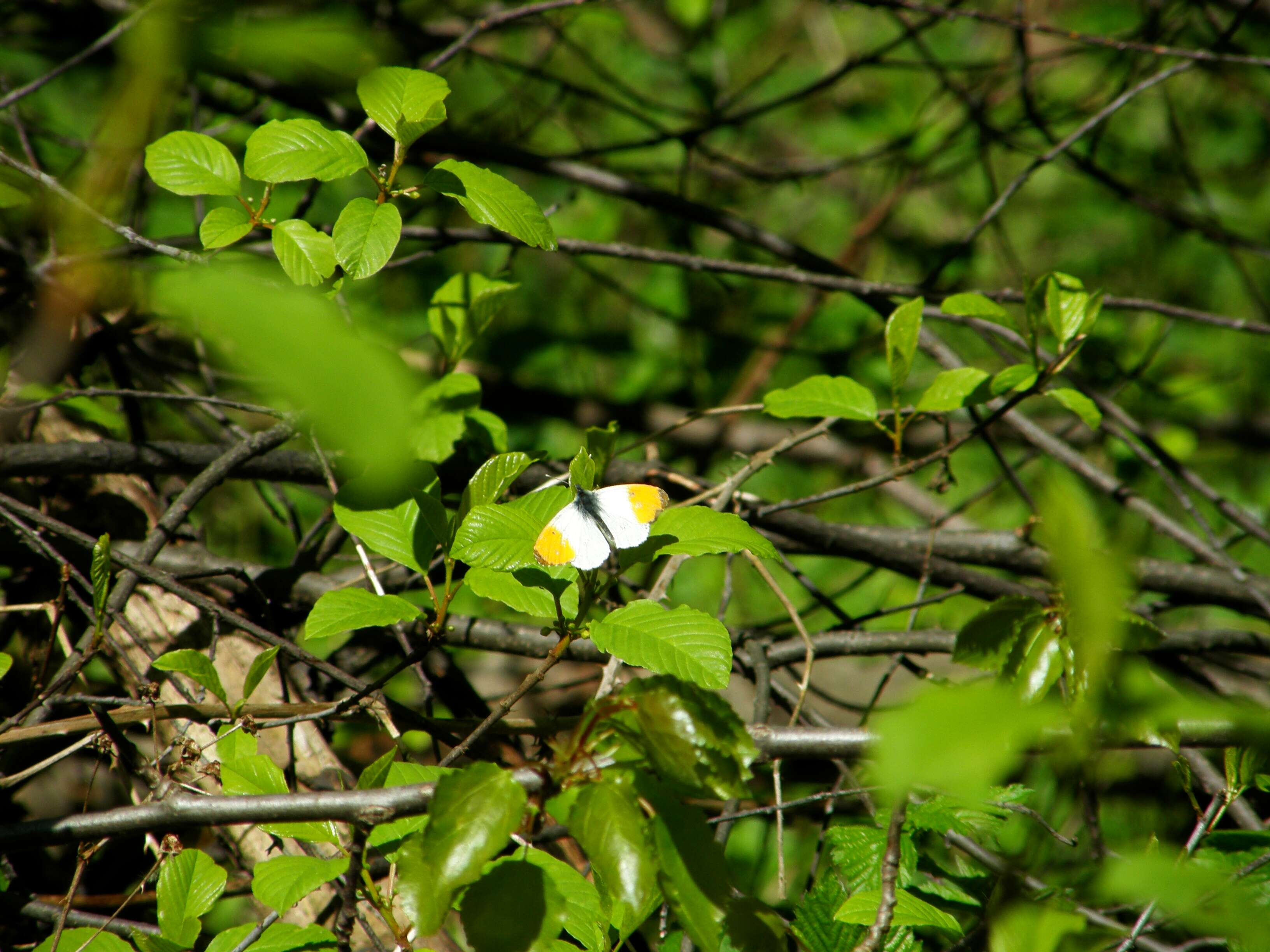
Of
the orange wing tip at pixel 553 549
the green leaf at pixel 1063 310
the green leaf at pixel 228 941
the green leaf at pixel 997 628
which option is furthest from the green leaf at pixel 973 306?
the green leaf at pixel 228 941

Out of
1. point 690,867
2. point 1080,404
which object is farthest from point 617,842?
point 1080,404

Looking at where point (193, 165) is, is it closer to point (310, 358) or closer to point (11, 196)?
point (11, 196)

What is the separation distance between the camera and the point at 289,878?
30.4 inches

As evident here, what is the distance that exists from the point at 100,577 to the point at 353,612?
0.89 ft

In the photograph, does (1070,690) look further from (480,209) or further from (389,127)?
(389,127)

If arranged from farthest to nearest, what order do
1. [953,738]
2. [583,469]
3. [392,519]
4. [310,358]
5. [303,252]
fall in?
[392,519] < [303,252] < [583,469] < [953,738] < [310,358]

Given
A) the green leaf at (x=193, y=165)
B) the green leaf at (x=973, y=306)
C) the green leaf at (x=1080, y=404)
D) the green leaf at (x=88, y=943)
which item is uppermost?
the green leaf at (x=193, y=165)

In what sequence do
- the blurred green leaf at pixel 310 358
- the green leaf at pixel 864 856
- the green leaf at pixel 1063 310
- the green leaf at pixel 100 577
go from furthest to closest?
the green leaf at pixel 1063 310, the green leaf at pixel 864 856, the green leaf at pixel 100 577, the blurred green leaf at pixel 310 358

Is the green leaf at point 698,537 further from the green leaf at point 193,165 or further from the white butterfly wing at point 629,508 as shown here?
the green leaf at point 193,165

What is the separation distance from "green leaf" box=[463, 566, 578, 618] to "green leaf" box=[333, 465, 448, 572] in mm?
103

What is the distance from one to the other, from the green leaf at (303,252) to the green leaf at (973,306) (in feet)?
2.62

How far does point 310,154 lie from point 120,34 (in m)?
0.61

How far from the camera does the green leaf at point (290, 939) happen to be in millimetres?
793

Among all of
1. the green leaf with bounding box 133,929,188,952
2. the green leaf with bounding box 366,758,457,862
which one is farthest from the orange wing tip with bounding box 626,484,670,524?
the green leaf with bounding box 133,929,188,952
